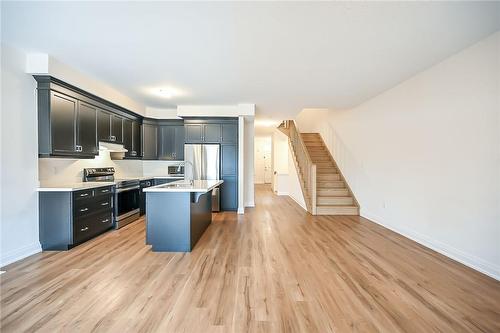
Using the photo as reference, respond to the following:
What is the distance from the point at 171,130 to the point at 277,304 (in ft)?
16.5

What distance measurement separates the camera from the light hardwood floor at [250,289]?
5.46 ft

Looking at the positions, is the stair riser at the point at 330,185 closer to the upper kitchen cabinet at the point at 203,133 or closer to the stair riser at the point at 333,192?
the stair riser at the point at 333,192

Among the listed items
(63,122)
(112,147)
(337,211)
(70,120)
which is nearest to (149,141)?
(112,147)

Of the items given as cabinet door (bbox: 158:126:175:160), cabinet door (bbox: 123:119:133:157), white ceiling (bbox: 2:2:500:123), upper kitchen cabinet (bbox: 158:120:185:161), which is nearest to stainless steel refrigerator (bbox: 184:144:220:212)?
upper kitchen cabinet (bbox: 158:120:185:161)

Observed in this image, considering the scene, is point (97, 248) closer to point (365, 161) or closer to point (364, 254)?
point (364, 254)

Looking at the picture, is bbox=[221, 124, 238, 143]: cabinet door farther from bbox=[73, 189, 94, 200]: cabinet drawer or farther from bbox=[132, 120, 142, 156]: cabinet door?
bbox=[73, 189, 94, 200]: cabinet drawer

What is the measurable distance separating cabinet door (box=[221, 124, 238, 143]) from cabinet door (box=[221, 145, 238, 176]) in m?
0.15

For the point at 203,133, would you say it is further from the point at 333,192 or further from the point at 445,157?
the point at 445,157

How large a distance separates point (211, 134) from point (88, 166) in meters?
2.65

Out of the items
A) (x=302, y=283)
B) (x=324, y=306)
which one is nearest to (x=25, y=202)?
(x=302, y=283)

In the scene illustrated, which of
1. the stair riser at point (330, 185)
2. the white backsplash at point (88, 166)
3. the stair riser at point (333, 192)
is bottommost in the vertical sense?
the stair riser at point (333, 192)

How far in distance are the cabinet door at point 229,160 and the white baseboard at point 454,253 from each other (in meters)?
3.54

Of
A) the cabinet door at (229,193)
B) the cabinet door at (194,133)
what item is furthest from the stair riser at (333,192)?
the cabinet door at (194,133)

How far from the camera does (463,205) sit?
9.00 feet
